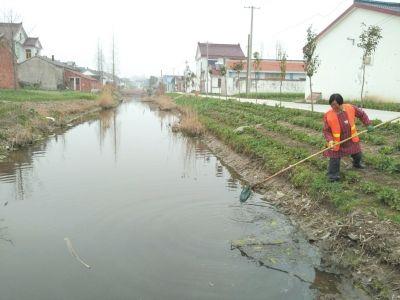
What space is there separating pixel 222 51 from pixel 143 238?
6618cm

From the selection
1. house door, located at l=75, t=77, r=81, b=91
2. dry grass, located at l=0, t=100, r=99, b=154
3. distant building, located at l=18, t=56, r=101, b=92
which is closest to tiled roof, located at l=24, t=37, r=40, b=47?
house door, located at l=75, t=77, r=81, b=91

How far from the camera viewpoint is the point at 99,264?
19.6 feet

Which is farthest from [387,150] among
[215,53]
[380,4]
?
[215,53]

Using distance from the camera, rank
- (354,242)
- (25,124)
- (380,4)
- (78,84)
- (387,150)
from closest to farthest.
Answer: (354,242) < (387,150) < (25,124) < (380,4) < (78,84)

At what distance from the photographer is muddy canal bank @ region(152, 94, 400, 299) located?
5117 millimetres

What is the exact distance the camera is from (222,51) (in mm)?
70375

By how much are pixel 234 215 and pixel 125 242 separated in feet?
7.68

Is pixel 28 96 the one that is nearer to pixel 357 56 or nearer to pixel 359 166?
pixel 357 56

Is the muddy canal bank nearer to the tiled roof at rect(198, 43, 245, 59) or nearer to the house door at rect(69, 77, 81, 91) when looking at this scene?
the house door at rect(69, 77, 81, 91)

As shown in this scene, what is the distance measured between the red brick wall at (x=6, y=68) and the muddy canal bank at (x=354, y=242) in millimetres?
34051

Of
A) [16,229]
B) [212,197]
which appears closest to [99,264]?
[16,229]

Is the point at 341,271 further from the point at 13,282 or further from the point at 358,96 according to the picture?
the point at 358,96

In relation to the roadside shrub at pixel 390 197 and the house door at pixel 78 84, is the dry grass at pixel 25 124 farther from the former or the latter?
the house door at pixel 78 84

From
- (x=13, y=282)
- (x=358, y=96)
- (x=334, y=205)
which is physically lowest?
(x=13, y=282)
